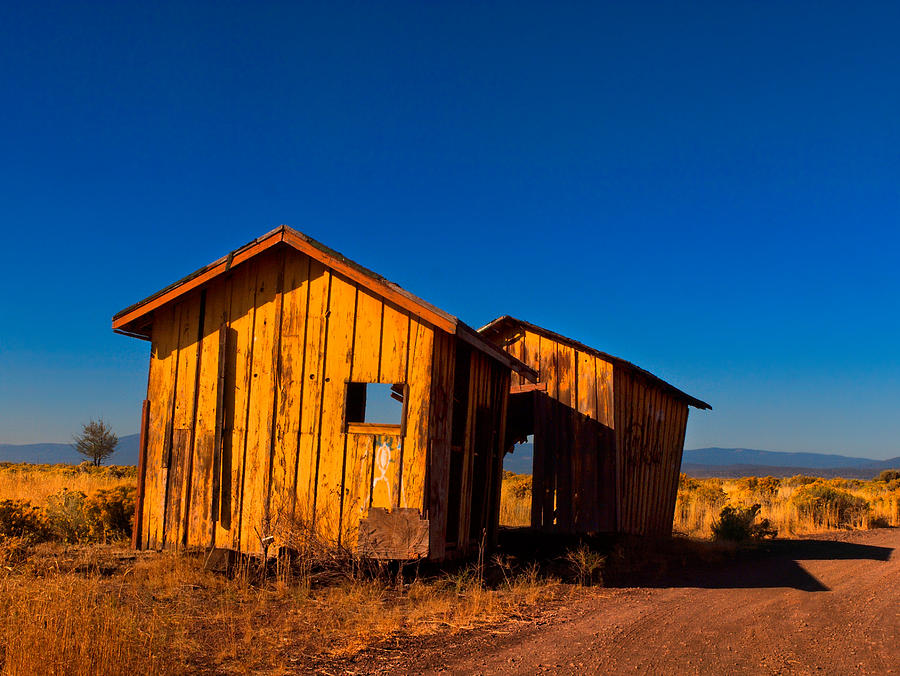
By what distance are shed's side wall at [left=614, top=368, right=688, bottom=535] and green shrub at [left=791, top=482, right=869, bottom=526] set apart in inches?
230

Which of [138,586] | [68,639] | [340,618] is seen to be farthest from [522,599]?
[68,639]

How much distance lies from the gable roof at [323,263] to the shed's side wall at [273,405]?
27 cm

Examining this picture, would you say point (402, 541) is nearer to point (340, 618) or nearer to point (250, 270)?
point (340, 618)

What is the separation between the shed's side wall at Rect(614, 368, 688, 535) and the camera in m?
14.0

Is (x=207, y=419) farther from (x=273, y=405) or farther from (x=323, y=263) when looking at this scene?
(x=323, y=263)

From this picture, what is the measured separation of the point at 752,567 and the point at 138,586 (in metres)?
9.91

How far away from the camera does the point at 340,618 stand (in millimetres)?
7922

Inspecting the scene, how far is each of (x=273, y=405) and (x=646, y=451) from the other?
808cm

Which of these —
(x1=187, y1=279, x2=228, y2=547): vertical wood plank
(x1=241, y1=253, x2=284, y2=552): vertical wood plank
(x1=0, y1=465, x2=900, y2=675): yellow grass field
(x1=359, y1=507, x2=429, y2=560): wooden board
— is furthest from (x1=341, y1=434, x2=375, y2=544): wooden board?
(x1=187, y1=279, x2=228, y2=547): vertical wood plank

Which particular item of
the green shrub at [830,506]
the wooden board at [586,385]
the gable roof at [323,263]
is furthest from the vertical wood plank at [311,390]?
the green shrub at [830,506]

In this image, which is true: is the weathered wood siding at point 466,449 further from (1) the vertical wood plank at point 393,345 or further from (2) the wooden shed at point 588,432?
(2) the wooden shed at point 588,432

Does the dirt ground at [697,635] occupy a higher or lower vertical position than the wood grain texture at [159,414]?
lower

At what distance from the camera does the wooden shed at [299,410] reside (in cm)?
982

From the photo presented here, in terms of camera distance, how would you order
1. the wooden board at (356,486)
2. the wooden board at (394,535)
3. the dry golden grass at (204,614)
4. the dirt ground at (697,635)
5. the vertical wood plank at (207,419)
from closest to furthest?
the dry golden grass at (204,614) < the dirt ground at (697,635) < the wooden board at (394,535) < the wooden board at (356,486) < the vertical wood plank at (207,419)
